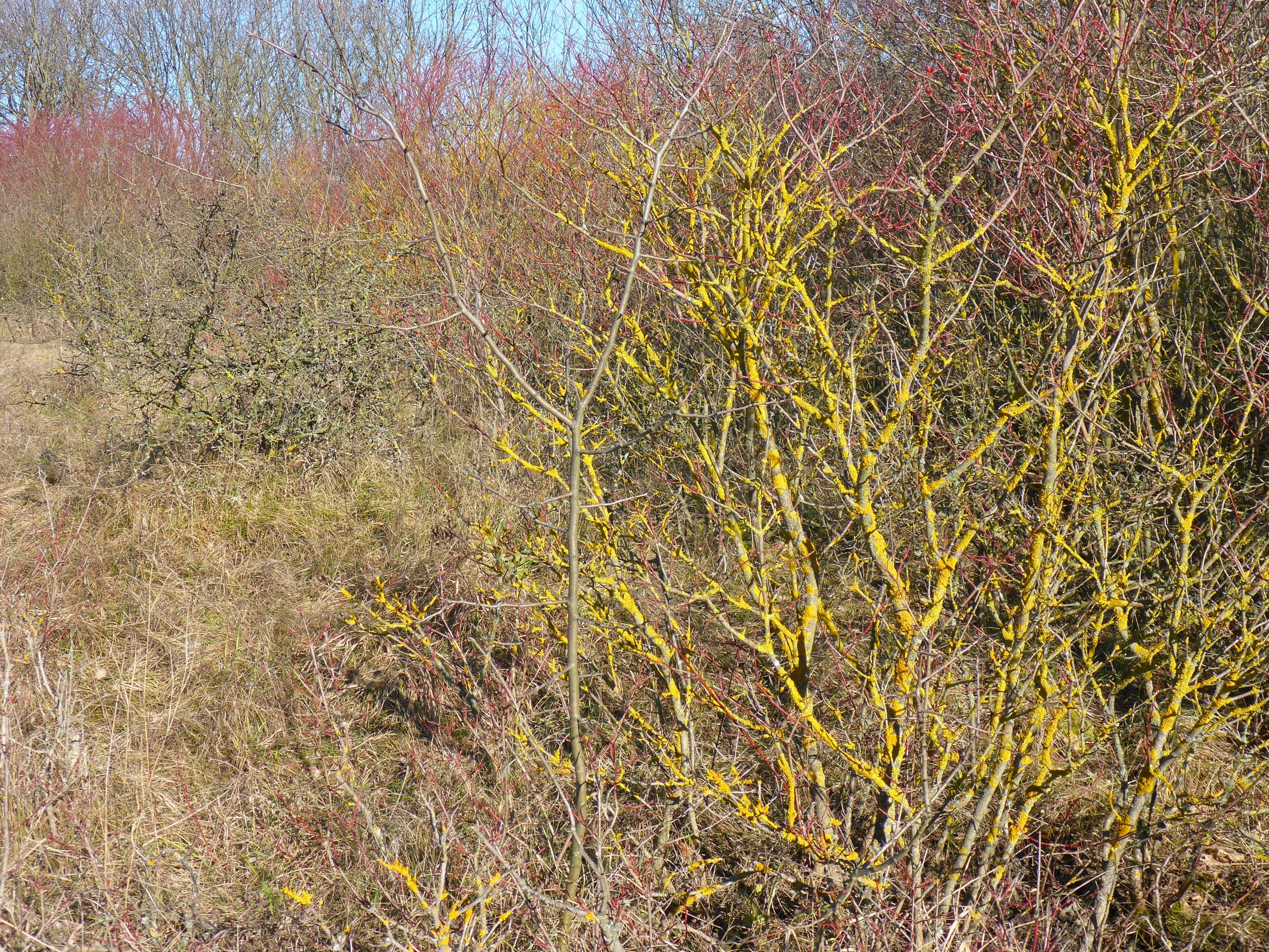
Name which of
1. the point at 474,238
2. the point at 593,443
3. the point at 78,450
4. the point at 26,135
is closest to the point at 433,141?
the point at 474,238

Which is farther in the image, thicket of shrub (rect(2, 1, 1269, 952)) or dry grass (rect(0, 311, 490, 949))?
dry grass (rect(0, 311, 490, 949))

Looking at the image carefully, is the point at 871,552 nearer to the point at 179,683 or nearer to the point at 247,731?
the point at 247,731

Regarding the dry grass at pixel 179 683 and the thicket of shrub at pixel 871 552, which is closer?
the thicket of shrub at pixel 871 552

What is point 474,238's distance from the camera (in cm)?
531

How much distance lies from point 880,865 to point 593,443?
164 cm

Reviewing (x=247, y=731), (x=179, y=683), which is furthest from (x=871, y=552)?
(x=179, y=683)

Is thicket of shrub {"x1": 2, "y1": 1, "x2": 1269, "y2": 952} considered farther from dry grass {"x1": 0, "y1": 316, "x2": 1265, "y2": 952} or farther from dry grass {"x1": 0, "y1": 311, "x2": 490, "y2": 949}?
dry grass {"x1": 0, "y1": 311, "x2": 490, "y2": 949}

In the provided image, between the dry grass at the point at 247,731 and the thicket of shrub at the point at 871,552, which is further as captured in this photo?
the dry grass at the point at 247,731

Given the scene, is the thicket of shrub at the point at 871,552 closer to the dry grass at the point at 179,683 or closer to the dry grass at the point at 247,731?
the dry grass at the point at 247,731

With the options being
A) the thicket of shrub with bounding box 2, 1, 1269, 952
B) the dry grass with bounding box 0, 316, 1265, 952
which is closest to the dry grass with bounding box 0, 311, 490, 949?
the dry grass with bounding box 0, 316, 1265, 952

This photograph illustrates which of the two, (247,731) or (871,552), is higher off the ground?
(247,731)

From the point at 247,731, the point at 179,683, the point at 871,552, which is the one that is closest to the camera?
the point at 871,552

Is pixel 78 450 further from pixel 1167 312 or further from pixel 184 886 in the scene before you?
pixel 1167 312

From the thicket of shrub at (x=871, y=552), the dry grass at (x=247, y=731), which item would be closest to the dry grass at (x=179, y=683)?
the dry grass at (x=247, y=731)
